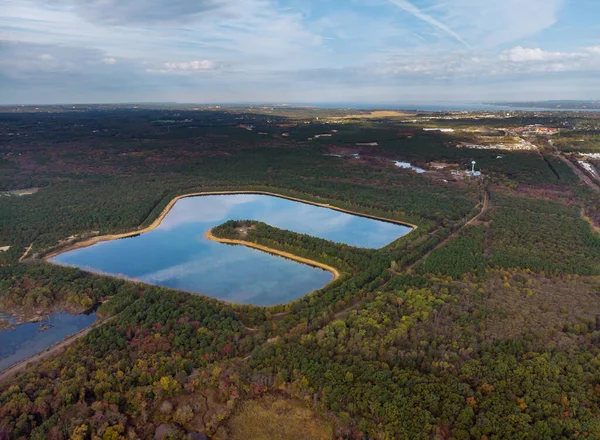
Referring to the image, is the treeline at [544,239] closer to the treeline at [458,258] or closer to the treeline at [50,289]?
the treeline at [458,258]

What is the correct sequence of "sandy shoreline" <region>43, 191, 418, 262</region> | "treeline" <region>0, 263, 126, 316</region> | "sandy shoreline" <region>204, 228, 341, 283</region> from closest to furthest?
"treeline" <region>0, 263, 126, 316</region>
"sandy shoreline" <region>204, 228, 341, 283</region>
"sandy shoreline" <region>43, 191, 418, 262</region>

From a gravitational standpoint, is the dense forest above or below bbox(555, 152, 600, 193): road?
below

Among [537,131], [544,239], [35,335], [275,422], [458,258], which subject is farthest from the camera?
[537,131]

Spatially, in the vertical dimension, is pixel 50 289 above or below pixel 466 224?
below

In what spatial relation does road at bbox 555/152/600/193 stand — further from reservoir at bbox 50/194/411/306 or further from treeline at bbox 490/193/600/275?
reservoir at bbox 50/194/411/306

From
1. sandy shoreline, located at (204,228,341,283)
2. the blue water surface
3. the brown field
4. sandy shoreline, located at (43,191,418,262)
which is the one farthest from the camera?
sandy shoreline, located at (43,191,418,262)

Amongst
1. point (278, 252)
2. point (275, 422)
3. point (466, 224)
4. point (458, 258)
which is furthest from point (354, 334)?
point (466, 224)

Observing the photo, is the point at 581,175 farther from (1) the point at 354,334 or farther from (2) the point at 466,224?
(1) the point at 354,334

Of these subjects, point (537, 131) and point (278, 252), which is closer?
point (278, 252)

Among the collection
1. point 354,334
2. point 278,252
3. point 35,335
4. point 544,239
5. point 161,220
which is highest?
point 544,239

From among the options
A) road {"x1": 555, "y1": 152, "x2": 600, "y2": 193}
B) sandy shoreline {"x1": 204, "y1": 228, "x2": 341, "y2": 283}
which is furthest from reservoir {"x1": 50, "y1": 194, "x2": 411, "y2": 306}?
road {"x1": 555, "y1": 152, "x2": 600, "y2": 193}
